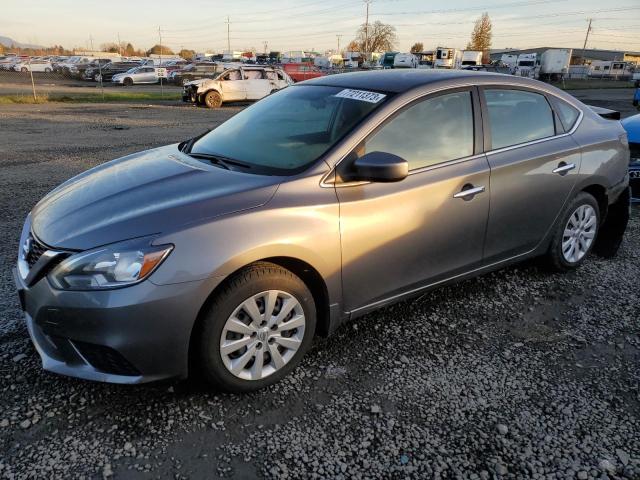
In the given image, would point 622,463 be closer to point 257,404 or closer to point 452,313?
point 452,313

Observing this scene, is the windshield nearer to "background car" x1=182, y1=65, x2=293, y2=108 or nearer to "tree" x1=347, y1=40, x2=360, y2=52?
"background car" x1=182, y1=65, x2=293, y2=108

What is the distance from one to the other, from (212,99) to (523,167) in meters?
18.4

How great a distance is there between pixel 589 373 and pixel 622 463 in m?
0.75

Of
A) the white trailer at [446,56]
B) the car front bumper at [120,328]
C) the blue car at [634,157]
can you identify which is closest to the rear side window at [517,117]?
the car front bumper at [120,328]

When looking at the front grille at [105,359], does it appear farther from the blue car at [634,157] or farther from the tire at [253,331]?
the blue car at [634,157]

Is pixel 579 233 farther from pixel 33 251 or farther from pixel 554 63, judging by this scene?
pixel 554 63

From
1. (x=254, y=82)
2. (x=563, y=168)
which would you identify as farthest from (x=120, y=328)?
(x=254, y=82)

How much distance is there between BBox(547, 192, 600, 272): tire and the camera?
4.04m

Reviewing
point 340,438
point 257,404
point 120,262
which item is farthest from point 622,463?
point 120,262

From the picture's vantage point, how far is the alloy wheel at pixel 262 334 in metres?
2.55

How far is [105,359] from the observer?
7.74ft

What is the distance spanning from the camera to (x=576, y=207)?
4.06 m

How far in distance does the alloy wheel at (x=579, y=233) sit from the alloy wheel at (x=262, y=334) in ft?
8.48

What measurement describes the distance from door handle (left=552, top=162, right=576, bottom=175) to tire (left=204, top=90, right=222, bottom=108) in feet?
59.6
